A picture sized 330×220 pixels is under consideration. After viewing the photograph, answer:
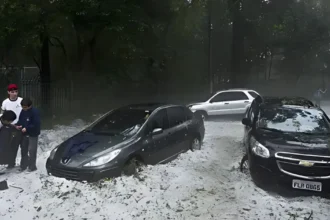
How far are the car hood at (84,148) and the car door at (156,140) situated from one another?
1.61 feet

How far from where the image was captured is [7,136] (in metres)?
6.98

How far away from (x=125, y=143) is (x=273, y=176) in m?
2.54

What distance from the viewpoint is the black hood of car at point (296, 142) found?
235 inches

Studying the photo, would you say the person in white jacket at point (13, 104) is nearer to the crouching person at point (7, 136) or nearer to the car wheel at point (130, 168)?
the crouching person at point (7, 136)

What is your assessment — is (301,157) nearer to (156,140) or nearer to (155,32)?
(156,140)

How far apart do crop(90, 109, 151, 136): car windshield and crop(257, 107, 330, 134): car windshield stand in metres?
2.39

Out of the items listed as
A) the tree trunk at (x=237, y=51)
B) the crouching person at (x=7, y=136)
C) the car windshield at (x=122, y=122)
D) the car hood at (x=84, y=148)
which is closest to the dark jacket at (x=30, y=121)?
the crouching person at (x=7, y=136)

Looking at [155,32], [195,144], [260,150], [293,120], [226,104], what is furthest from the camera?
[155,32]

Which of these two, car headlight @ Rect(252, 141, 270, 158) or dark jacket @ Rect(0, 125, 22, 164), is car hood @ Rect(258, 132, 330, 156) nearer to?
car headlight @ Rect(252, 141, 270, 158)

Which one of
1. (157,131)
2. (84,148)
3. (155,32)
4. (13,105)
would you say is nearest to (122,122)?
(157,131)

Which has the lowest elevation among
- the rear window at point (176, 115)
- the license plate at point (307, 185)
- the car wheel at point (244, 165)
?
the car wheel at point (244, 165)

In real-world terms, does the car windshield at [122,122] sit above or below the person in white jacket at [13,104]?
below

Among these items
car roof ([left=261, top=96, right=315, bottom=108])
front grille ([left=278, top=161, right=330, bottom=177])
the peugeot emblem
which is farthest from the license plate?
the peugeot emblem

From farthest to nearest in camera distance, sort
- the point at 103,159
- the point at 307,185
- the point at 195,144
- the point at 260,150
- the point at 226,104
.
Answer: the point at 226,104 → the point at 195,144 → the point at 260,150 → the point at 103,159 → the point at 307,185
